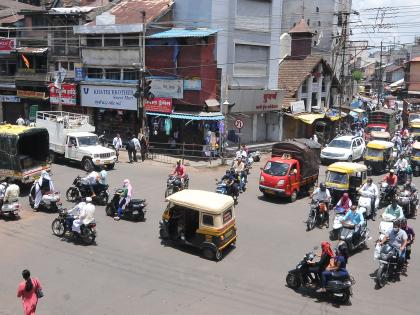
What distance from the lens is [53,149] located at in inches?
1107

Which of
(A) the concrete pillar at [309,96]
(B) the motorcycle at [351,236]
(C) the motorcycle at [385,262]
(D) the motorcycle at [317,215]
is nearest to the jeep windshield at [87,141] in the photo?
(D) the motorcycle at [317,215]

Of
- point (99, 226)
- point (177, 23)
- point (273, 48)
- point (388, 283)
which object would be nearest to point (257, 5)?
point (273, 48)

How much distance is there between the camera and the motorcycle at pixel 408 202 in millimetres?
19250

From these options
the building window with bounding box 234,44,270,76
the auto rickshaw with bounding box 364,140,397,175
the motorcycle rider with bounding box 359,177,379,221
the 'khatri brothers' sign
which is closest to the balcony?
the 'khatri brothers' sign

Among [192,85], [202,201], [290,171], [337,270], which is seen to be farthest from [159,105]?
[337,270]

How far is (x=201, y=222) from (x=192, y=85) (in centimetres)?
1729

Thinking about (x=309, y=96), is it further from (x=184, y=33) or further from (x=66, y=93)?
(x=66, y=93)

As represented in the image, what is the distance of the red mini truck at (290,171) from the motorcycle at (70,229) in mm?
8874

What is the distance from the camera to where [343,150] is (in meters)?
31.0

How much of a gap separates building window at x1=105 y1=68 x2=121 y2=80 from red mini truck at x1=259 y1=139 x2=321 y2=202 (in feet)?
50.8

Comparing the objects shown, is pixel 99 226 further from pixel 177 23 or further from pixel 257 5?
pixel 257 5

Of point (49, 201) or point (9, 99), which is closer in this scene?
point (49, 201)

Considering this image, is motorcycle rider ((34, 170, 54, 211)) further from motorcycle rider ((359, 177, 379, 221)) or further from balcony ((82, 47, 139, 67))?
balcony ((82, 47, 139, 67))

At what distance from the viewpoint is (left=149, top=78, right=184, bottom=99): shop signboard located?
30.7m
